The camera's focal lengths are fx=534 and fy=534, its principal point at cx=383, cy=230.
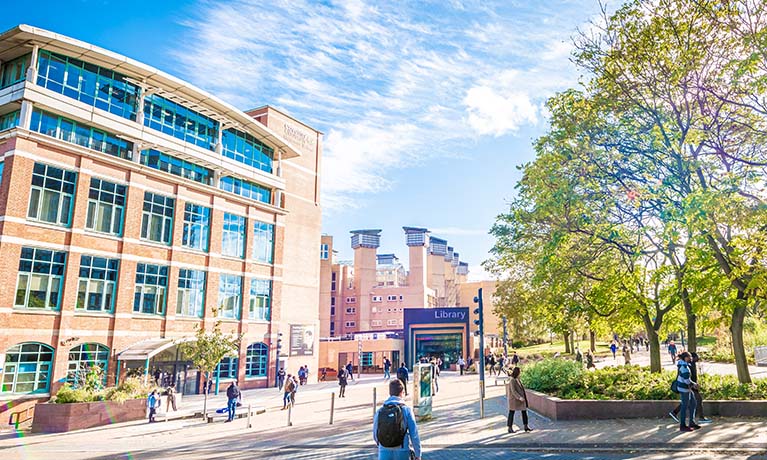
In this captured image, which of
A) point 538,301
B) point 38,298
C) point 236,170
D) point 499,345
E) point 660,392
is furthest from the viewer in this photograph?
point 499,345

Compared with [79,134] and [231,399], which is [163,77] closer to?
[79,134]

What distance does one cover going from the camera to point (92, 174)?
89.8 feet

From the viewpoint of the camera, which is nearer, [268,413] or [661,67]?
[661,67]

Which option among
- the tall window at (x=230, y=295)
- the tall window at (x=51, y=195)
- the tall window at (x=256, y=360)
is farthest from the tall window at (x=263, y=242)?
the tall window at (x=51, y=195)

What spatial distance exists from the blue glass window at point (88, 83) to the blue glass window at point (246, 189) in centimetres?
775

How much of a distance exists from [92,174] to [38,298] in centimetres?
666

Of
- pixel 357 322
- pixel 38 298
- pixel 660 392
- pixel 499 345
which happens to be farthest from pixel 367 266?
pixel 660 392

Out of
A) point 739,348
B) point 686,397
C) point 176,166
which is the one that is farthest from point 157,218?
point 739,348

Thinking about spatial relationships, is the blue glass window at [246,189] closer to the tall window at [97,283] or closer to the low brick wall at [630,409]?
the tall window at [97,283]

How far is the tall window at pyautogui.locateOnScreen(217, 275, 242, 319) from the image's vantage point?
34.8 metres

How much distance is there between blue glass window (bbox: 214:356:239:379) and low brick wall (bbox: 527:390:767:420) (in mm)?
24994

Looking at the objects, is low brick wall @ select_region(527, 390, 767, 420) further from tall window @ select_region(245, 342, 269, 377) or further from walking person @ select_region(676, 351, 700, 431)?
tall window @ select_region(245, 342, 269, 377)

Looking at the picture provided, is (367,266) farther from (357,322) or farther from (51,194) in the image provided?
(51,194)

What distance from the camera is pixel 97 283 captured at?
27344 millimetres
